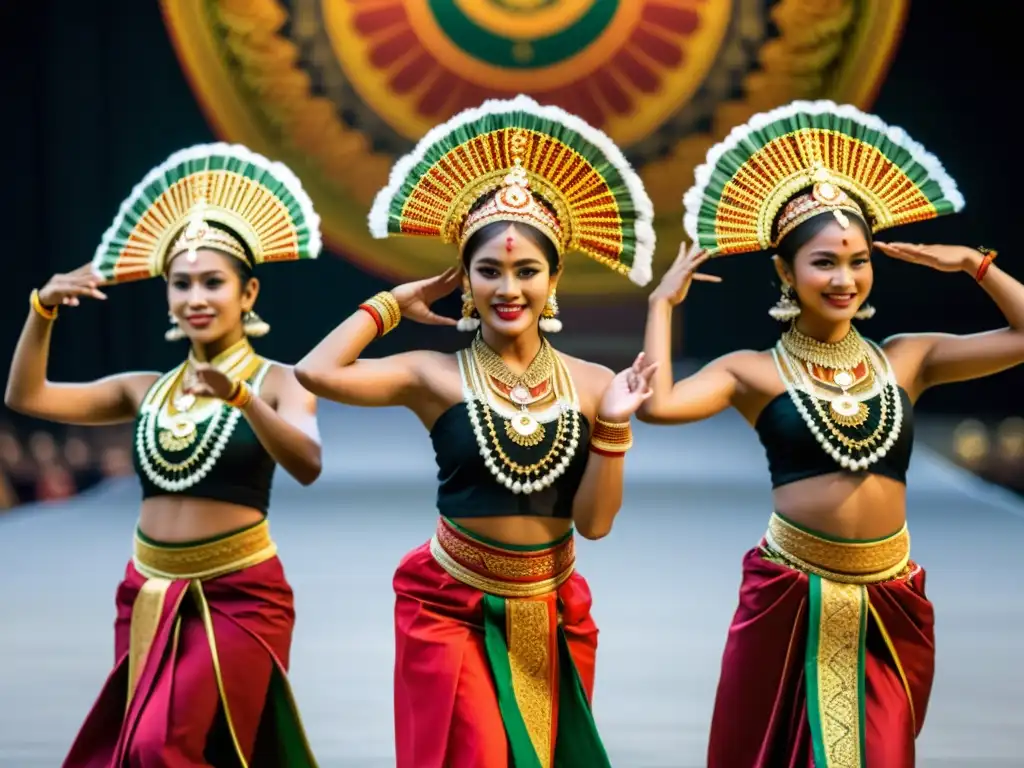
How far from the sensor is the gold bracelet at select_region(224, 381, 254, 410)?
2936mm

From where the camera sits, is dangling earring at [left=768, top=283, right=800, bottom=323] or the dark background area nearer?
dangling earring at [left=768, top=283, right=800, bottom=323]

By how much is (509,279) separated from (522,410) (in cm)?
25

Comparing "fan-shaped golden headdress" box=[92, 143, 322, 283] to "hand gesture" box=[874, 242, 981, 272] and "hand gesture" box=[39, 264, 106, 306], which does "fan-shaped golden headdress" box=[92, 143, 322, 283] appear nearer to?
"hand gesture" box=[39, 264, 106, 306]

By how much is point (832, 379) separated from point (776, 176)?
0.42 metres

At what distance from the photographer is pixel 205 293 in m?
3.18

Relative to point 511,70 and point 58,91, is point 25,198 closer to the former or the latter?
point 58,91

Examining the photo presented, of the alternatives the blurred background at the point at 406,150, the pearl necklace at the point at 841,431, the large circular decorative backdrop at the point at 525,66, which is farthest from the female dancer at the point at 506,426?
the large circular decorative backdrop at the point at 525,66

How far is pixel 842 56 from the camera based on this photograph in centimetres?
698

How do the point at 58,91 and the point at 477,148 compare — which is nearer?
the point at 477,148

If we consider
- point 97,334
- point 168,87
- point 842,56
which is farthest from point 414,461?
point 842,56

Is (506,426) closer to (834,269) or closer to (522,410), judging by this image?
(522,410)

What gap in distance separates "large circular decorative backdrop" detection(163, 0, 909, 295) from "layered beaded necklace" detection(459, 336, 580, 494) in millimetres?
4151

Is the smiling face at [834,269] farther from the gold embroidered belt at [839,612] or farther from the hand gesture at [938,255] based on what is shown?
the gold embroidered belt at [839,612]

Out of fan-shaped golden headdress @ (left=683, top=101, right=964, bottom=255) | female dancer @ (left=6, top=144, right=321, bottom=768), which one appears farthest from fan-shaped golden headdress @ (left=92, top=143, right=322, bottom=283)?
fan-shaped golden headdress @ (left=683, top=101, right=964, bottom=255)
